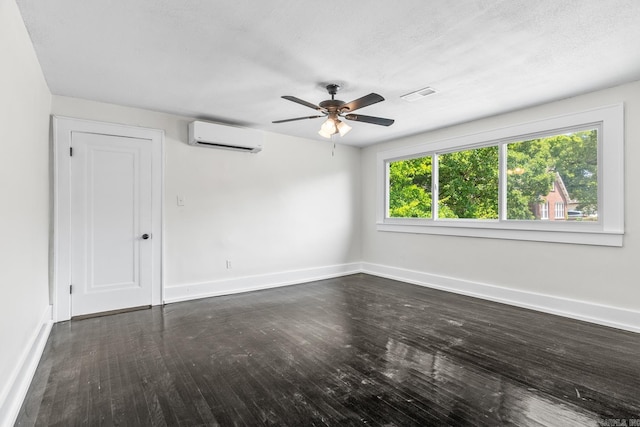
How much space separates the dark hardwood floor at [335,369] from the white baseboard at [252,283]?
1.22ft

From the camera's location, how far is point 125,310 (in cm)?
394

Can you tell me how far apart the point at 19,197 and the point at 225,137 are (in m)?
2.51

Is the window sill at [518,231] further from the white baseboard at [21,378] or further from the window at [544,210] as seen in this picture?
the white baseboard at [21,378]

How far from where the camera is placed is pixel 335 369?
2492mm

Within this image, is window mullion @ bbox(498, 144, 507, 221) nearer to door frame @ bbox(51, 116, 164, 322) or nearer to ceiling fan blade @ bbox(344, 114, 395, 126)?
ceiling fan blade @ bbox(344, 114, 395, 126)

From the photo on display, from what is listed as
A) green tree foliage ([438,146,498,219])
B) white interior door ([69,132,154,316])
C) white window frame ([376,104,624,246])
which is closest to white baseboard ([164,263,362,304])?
white interior door ([69,132,154,316])

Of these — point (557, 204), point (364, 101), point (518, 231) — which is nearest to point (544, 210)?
point (557, 204)

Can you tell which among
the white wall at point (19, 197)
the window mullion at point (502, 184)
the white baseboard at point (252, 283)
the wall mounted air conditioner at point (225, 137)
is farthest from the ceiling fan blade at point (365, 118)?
the white baseboard at point (252, 283)

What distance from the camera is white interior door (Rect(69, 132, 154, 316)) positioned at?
12.2 ft

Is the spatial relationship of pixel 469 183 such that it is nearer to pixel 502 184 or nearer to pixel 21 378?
pixel 502 184

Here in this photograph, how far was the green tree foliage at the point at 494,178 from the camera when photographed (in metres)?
3.71

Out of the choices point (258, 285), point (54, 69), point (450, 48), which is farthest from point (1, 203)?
point (258, 285)

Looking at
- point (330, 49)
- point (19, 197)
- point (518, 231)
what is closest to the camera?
point (19, 197)

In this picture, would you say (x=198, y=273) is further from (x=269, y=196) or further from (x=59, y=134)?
(x=59, y=134)
